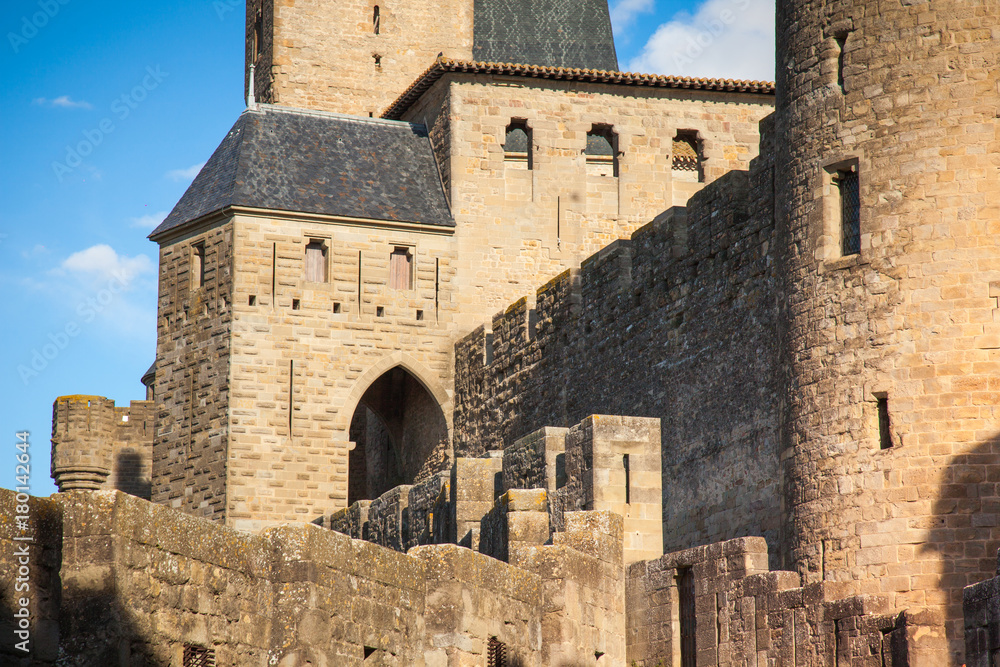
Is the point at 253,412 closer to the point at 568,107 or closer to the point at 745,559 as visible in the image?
the point at 568,107

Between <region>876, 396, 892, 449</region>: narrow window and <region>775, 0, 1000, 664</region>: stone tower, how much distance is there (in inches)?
0.6

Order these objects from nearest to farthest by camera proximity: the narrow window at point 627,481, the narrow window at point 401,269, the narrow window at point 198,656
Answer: the narrow window at point 198,656, the narrow window at point 627,481, the narrow window at point 401,269

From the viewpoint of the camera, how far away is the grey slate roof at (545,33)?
3045 centimetres

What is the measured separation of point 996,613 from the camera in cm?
848

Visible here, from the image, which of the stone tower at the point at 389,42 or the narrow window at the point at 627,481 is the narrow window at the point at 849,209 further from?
the stone tower at the point at 389,42

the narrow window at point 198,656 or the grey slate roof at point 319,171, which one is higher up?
the grey slate roof at point 319,171

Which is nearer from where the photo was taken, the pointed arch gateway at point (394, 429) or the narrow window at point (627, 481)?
the narrow window at point (627, 481)

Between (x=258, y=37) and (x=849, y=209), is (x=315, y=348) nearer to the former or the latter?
(x=258, y=37)

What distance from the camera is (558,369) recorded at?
20656 millimetres

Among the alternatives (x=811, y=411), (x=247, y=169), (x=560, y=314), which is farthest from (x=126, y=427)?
(x=811, y=411)

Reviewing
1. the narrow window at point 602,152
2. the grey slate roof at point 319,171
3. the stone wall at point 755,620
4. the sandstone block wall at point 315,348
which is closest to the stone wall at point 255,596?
the stone wall at point 755,620

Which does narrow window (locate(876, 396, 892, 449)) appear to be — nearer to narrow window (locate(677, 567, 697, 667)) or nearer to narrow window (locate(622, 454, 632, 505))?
narrow window (locate(622, 454, 632, 505))

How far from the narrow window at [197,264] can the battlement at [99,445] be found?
6514 millimetres

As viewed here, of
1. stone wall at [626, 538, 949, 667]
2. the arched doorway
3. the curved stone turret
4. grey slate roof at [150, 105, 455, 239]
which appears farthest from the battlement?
stone wall at [626, 538, 949, 667]
